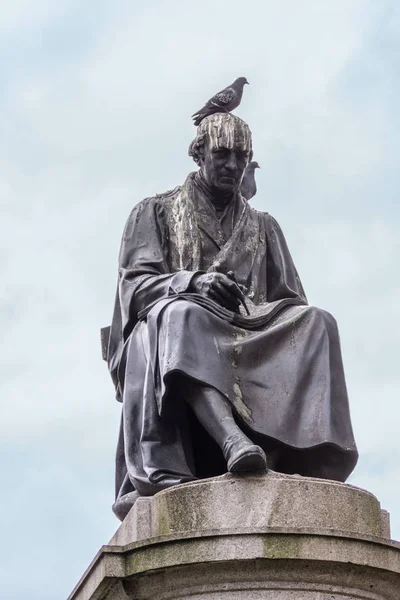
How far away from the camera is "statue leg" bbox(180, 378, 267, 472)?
9.27 m

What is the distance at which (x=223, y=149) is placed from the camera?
11266 millimetres

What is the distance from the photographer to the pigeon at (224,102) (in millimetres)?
11859

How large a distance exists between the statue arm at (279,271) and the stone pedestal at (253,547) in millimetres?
2483

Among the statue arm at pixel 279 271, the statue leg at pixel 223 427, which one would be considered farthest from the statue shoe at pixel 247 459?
the statue arm at pixel 279 271

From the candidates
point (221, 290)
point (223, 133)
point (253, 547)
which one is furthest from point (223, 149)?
point (253, 547)

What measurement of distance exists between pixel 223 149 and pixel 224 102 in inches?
30.9

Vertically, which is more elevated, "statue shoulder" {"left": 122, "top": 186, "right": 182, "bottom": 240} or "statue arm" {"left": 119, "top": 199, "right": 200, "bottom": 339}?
"statue shoulder" {"left": 122, "top": 186, "right": 182, "bottom": 240}

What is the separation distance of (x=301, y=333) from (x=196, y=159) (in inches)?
78.1

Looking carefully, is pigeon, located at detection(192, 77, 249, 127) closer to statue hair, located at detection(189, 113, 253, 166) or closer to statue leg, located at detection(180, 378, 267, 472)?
statue hair, located at detection(189, 113, 253, 166)

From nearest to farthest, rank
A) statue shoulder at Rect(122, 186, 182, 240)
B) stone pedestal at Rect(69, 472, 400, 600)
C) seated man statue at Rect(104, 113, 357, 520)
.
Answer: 1. stone pedestal at Rect(69, 472, 400, 600)
2. seated man statue at Rect(104, 113, 357, 520)
3. statue shoulder at Rect(122, 186, 182, 240)

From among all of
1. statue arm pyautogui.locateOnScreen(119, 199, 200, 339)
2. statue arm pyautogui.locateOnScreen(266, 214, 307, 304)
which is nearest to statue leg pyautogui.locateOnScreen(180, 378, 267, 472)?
statue arm pyautogui.locateOnScreen(119, 199, 200, 339)

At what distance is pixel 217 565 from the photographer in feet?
28.7

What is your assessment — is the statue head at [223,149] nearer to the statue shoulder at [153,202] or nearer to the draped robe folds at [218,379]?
the statue shoulder at [153,202]

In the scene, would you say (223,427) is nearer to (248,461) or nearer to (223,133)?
(248,461)
